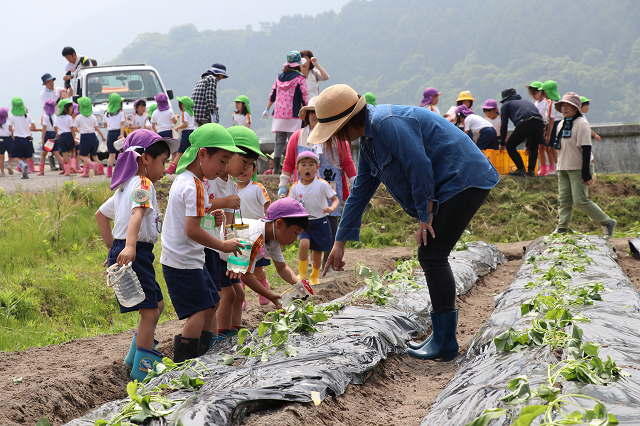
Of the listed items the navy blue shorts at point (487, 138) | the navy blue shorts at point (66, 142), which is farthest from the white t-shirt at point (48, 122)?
the navy blue shorts at point (487, 138)

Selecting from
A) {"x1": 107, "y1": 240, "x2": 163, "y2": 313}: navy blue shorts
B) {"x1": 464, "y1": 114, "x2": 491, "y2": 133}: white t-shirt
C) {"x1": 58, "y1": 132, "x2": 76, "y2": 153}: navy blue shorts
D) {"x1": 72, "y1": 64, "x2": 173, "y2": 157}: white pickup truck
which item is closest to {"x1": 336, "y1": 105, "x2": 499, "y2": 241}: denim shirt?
{"x1": 107, "y1": 240, "x2": 163, "y2": 313}: navy blue shorts

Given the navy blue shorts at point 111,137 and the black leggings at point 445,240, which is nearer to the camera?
the black leggings at point 445,240

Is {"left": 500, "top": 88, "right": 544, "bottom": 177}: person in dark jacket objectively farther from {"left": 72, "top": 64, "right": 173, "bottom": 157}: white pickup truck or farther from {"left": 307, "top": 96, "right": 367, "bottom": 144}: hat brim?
{"left": 307, "top": 96, "right": 367, "bottom": 144}: hat brim

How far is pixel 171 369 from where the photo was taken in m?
2.62

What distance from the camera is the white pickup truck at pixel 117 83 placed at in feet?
38.1

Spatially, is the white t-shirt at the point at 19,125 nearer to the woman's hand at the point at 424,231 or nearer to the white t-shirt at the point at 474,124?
the white t-shirt at the point at 474,124

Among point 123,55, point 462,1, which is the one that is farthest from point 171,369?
point 462,1

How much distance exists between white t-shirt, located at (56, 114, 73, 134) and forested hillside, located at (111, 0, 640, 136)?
→ 198ft

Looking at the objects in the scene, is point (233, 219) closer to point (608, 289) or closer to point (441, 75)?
point (608, 289)

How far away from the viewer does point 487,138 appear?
977cm

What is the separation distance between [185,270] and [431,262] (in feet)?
4.99

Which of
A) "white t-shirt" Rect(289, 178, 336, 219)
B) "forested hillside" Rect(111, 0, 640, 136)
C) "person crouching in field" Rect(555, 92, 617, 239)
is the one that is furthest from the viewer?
Answer: "forested hillside" Rect(111, 0, 640, 136)

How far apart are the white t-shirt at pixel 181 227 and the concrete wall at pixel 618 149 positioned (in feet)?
28.8

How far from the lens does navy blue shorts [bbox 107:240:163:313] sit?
3.32 m
